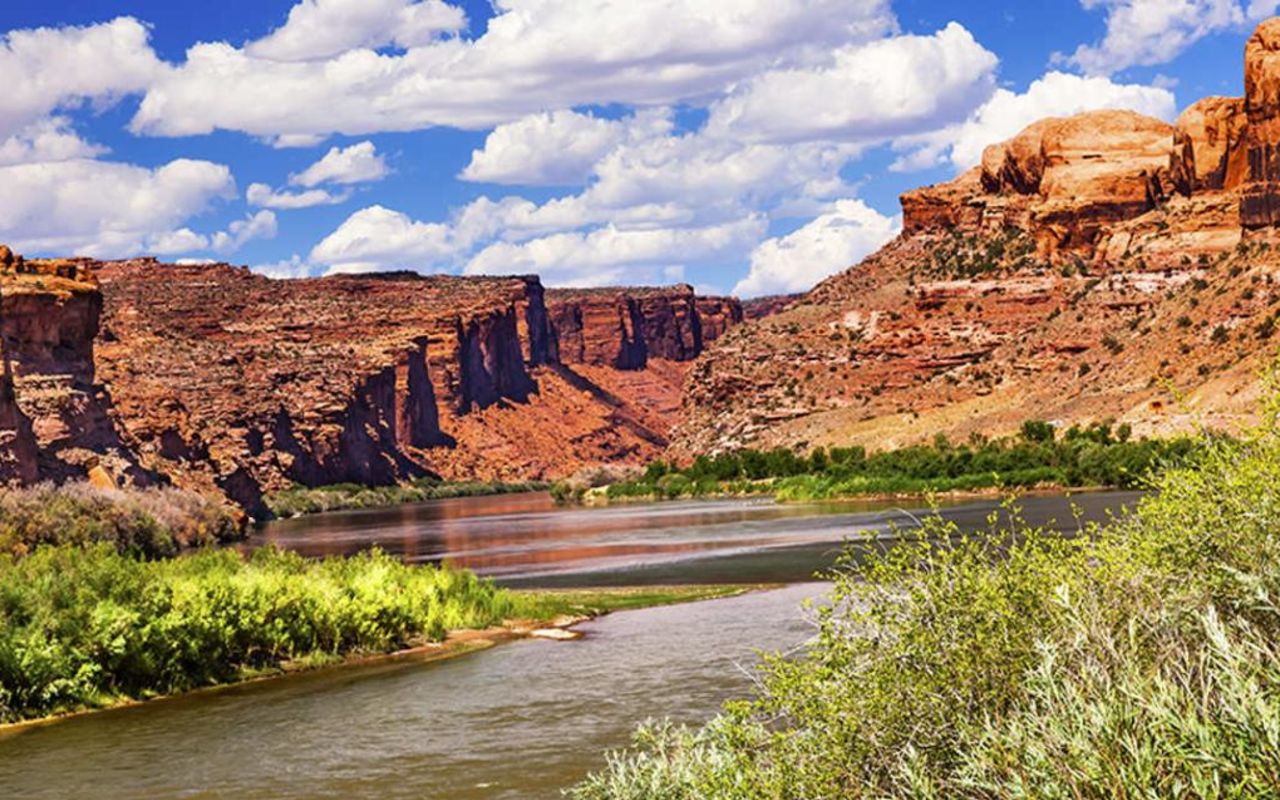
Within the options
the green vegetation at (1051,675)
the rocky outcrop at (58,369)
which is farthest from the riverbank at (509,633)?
the rocky outcrop at (58,369)

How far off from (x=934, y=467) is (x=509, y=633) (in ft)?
207

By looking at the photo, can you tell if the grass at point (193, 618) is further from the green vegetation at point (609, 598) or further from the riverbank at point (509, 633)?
the green vegetation at point (609, 598)

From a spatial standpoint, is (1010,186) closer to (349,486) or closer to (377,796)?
(349,486)

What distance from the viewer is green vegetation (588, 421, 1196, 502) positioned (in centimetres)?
8294

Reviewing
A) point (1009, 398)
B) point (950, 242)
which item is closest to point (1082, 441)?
point (1009, 398)

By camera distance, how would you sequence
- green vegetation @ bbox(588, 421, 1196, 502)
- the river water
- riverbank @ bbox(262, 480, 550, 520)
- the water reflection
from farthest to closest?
riverbank @ bbox(262, 480, 550, 520)
green vegetation @ bbox(588, 421, 1196, 502)
the water reflection
the river water

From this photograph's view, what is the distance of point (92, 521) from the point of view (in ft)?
191

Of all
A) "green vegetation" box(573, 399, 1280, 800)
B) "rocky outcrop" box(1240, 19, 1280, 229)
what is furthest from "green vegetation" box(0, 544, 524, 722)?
"rocky outcrop" box(1240, 19, 1280, 229)

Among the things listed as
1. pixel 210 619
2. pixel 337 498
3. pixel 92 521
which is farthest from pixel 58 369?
pixel 337 498

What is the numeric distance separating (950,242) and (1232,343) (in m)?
61.0

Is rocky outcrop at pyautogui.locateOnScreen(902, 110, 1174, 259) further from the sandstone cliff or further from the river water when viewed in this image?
the river water

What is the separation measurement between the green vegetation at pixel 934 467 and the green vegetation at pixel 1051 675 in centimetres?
5782

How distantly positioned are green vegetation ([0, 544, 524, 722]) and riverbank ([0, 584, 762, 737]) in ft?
0.47

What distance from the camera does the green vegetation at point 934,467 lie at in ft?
272
